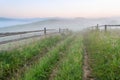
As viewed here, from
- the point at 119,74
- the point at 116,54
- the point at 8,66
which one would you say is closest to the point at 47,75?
the point at 8,66

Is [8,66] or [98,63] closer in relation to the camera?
[8,66]

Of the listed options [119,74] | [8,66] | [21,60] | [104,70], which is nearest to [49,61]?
[21,60]

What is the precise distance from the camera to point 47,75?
8531 mm

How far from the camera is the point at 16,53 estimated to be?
11609 mm

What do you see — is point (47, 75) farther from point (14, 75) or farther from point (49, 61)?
point (49, 61)

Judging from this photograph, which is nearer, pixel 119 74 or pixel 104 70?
pixel 119 74

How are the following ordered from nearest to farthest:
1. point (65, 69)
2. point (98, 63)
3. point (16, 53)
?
point (65, 69) → point (98, 63) → point (16, 53)

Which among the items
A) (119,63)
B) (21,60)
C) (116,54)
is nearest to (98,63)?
(116,54)

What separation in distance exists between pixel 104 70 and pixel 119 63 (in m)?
0.62

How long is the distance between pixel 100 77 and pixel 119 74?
0.66 metres

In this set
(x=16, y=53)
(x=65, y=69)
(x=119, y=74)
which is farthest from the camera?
(x=16, y=53)

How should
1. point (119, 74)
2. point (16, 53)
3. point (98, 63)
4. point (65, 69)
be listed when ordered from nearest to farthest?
point (119, 74), point (65, 69), point (98, 63), point (16, 53)

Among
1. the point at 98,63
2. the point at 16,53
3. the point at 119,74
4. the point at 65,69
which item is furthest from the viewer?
the point at 16,53

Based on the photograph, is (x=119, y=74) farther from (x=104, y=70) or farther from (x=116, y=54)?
(x=116, y=54)
